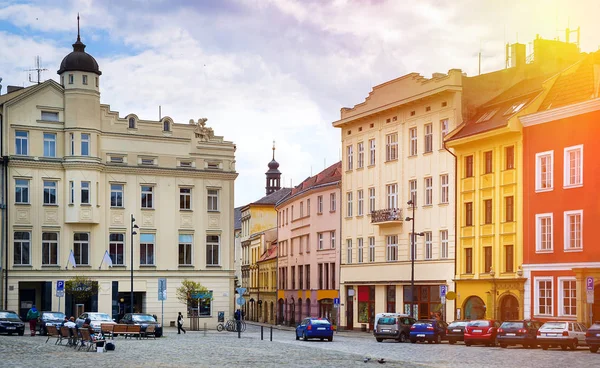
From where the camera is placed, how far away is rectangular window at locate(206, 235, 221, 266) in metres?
74.8

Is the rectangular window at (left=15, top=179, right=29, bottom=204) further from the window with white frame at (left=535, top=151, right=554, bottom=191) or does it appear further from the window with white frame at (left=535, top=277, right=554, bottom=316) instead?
the window with white frame at (left=535, top=277, right=554, bottom=316)

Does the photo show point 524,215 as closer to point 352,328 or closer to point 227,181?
point 352,328

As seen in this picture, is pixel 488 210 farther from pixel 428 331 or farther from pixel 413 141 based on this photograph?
pixel 428 331

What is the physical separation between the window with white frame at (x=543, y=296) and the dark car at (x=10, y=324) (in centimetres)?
2880

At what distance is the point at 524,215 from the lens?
2167 inches

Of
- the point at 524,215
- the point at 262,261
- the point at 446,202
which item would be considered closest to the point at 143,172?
the point at 446,202

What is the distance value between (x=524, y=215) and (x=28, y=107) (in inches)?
1377

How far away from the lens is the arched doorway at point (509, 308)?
55750 mm

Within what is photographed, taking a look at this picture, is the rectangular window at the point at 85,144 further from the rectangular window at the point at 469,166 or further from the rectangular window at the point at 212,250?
the rectangular window at the point at 469,166

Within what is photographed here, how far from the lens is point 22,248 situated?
6850 cm

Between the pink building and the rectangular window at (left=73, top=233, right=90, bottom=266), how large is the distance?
19483 millimetres

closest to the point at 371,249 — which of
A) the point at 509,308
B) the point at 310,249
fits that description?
the point at 310,249

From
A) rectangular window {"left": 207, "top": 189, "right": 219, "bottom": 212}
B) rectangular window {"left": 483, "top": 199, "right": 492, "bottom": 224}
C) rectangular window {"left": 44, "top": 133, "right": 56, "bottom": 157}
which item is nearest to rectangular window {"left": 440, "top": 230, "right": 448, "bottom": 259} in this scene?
rectangular window {"left": 483, "top": 199, "right": 492, "bottom": 224}

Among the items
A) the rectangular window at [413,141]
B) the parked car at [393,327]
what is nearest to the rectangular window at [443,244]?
the rectangular window at [413,141]
